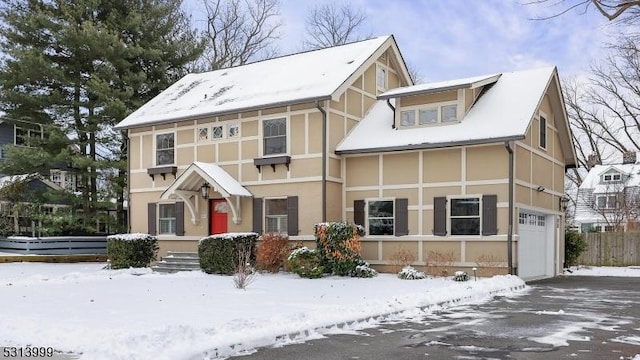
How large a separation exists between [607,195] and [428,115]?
100.0 ft

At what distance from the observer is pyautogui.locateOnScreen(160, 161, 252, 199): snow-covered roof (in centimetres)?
1972

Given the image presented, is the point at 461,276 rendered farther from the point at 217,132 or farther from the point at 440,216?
the point at 217,132

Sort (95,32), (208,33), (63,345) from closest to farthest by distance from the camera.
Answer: (63,345) → (95,32) → (208,33)

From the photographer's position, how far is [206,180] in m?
20.0

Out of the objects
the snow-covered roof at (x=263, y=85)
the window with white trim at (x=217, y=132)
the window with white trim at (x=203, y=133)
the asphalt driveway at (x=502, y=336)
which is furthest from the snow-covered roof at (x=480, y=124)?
the asphalt driveway at (x=502, y=336)

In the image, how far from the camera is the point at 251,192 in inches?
806

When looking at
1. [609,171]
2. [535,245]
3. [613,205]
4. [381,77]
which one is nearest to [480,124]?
[535,245]

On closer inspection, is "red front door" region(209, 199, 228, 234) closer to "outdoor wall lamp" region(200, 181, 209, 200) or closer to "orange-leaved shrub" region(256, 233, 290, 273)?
"outdoor wall lamp" region(200, 181, 209, 200)

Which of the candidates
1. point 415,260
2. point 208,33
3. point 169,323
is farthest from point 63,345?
point 208,33

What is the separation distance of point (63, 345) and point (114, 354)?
1091 mm

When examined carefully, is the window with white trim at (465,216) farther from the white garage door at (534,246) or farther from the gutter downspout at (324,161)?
the gutter downspout at (324,161)

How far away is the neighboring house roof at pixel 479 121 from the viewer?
17.4 metres

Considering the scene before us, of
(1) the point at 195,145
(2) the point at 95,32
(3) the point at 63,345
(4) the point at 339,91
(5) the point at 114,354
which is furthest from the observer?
(2) the point at 95,32

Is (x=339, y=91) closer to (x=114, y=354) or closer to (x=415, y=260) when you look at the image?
(x=415, y=260)
